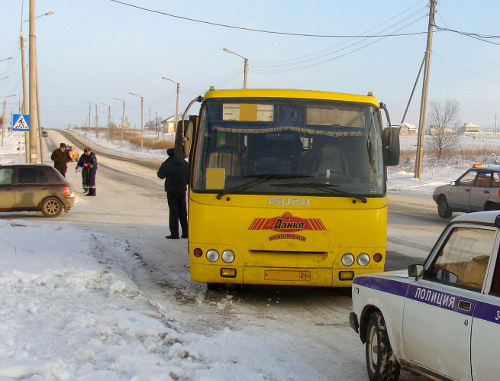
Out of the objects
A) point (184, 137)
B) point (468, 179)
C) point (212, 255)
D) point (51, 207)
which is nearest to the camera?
point (212, 255)

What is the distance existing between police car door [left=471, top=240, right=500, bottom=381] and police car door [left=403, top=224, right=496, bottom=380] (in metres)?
0.06

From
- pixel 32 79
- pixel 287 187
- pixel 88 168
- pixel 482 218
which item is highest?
pixel 32 79

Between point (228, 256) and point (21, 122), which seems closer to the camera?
point (228, 256)

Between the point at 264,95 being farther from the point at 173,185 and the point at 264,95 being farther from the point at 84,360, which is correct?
the point at 173,185

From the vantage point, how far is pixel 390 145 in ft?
25.3

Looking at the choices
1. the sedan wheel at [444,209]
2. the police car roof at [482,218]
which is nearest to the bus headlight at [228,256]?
the police car roof at [482,218]

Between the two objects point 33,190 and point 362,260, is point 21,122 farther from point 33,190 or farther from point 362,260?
point 362,260

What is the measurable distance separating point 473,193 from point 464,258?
48.4 ft

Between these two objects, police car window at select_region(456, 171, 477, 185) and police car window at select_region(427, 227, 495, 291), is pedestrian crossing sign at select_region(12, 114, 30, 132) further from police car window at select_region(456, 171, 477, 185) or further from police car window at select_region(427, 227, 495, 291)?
police car window at select_region(427, 227, 495, 291)

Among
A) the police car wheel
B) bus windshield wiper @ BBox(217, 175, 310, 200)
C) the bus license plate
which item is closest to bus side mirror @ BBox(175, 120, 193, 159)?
bus windshield wiper @ BBox(217, 175, 310, 200)

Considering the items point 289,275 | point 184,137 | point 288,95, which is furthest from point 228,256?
point 288,95

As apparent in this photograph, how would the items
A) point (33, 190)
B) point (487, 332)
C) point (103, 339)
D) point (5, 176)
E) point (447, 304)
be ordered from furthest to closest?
point (33, 190) < point (5, 176) < point (103, 339) < point (447, 304) < point (487, 332)

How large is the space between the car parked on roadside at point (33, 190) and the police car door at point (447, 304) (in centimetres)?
1512

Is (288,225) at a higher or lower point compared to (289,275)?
higher
